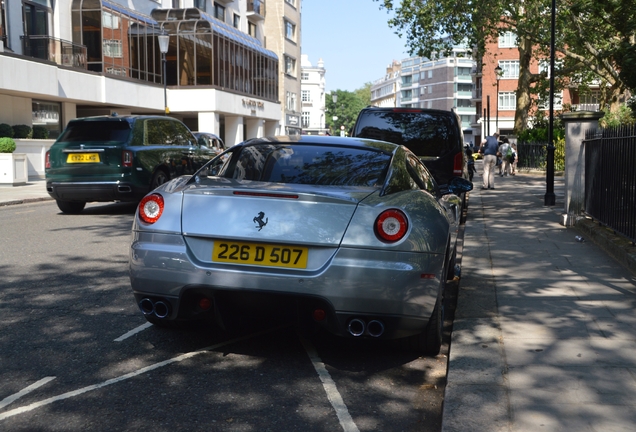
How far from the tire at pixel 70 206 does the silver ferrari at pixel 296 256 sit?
9.91 m

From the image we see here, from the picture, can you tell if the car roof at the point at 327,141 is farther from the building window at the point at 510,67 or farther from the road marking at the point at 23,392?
the building window at the point at 510,67

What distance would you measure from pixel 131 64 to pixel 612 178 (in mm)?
34232

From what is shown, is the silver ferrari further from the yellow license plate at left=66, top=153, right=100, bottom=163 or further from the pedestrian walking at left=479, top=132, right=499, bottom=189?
the pedestrian walking at left=479, top=132, right=499, bottom=189

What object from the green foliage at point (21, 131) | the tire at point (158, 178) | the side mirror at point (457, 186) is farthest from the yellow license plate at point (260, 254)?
the green foliage at point (21, 131)

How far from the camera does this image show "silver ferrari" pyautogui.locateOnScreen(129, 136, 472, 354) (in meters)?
4.26

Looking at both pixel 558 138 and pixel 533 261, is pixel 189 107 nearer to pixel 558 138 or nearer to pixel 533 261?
pixel 558 138

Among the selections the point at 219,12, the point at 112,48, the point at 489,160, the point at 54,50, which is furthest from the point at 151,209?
the point at 219,12

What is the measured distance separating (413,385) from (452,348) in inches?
19.8

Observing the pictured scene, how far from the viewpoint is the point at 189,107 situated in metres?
45.8

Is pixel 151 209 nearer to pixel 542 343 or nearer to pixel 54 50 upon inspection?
pixel 542 343

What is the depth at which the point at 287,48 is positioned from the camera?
231 ft

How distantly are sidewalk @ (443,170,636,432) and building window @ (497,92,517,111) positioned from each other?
270ft

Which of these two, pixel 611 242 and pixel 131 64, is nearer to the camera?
pixel 611 242

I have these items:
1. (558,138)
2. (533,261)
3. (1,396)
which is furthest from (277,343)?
(558,138)
